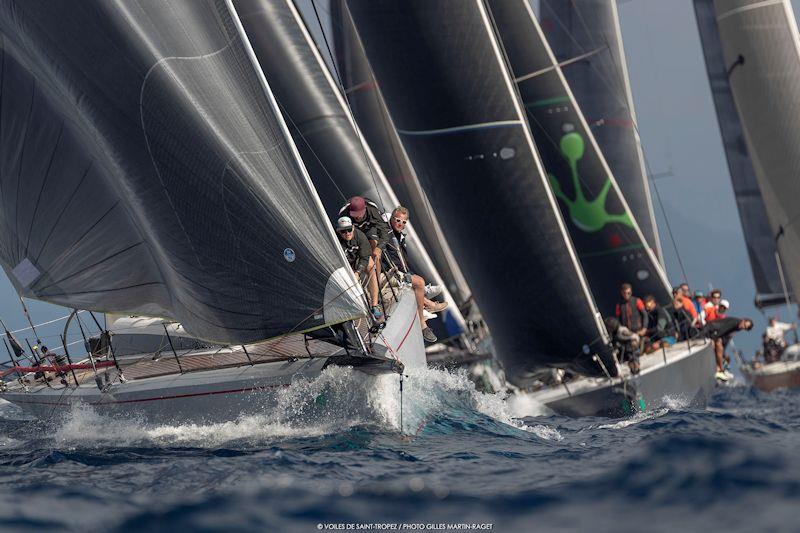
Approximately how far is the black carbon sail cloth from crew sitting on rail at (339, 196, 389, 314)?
1174 centimetres

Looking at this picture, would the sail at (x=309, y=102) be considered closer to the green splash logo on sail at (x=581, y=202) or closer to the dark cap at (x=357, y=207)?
the green splash logo on sail at (x=581, y=202)

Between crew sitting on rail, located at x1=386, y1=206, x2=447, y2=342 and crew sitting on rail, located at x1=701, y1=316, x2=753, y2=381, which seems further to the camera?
crew sitting on rail, located at x1=701, y1=316, x2=753, y2=381

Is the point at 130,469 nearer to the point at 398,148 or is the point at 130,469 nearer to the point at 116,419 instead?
the point at 116,419

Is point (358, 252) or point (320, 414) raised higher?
point (358, 252)

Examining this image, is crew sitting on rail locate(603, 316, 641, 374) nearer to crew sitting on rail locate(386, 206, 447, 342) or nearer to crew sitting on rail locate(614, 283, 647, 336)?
crew sitting on rail locate(614, 283, 647, 336)

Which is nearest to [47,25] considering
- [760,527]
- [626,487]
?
[626,487]

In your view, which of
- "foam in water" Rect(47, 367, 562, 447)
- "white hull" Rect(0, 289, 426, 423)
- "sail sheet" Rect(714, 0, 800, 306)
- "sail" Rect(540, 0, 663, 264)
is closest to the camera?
"foam in water" Rect(47, 367, 562, 447)

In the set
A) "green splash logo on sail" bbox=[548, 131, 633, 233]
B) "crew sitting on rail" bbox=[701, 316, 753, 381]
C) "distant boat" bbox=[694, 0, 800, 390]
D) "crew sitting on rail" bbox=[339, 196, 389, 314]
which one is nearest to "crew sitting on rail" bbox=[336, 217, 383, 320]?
"crew sitting on rail" bbox=[339, 196, 389, 314]

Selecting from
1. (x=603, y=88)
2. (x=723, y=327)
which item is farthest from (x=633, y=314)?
(x=603, y=88)

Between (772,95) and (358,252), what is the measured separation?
8.80 m

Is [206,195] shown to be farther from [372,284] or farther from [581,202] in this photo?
[581,202]

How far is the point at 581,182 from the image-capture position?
15852 mm

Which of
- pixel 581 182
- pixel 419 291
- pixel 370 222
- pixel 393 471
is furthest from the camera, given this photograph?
pixel 581 182

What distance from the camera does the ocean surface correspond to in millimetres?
4668
